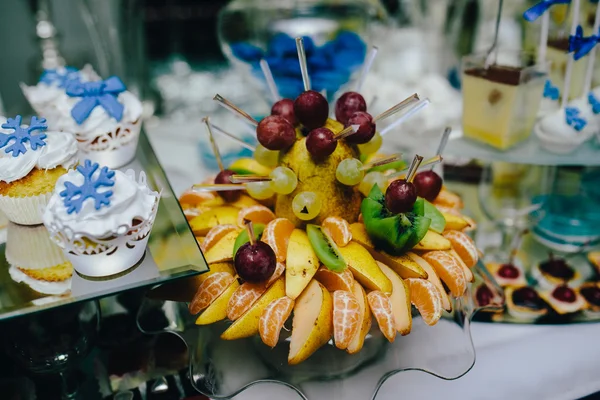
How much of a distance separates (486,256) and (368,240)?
480mm

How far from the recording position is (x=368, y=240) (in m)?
0.97

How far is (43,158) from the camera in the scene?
39.2 inches

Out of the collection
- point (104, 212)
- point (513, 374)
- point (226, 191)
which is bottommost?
point (513, 374)

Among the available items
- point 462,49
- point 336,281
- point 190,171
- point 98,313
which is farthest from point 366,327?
point 462,49

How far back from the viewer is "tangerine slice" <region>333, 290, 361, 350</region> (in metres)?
0.83

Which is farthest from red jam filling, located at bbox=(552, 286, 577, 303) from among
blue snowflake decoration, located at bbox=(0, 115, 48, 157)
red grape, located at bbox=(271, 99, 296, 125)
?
blue snowflake decoration, located at bbox=(0, 115, 48, 157)

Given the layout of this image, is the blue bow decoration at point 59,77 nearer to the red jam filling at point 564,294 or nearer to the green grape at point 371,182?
the green grape at point 371,182

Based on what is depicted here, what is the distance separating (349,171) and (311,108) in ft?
0.42

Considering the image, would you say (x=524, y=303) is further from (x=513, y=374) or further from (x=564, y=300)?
(x=513, y=374)

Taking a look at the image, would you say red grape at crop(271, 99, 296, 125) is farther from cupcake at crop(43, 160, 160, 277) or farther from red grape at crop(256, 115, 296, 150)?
cupcake at crop(43, 160, 160, 277)

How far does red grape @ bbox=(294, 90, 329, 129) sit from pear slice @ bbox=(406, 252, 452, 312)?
29 centimetres

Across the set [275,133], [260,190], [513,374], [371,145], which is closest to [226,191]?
[260,190]

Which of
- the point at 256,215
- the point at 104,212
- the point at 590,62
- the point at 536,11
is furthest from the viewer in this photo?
the point at 590,62

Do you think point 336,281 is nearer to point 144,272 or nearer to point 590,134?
point 144,272
